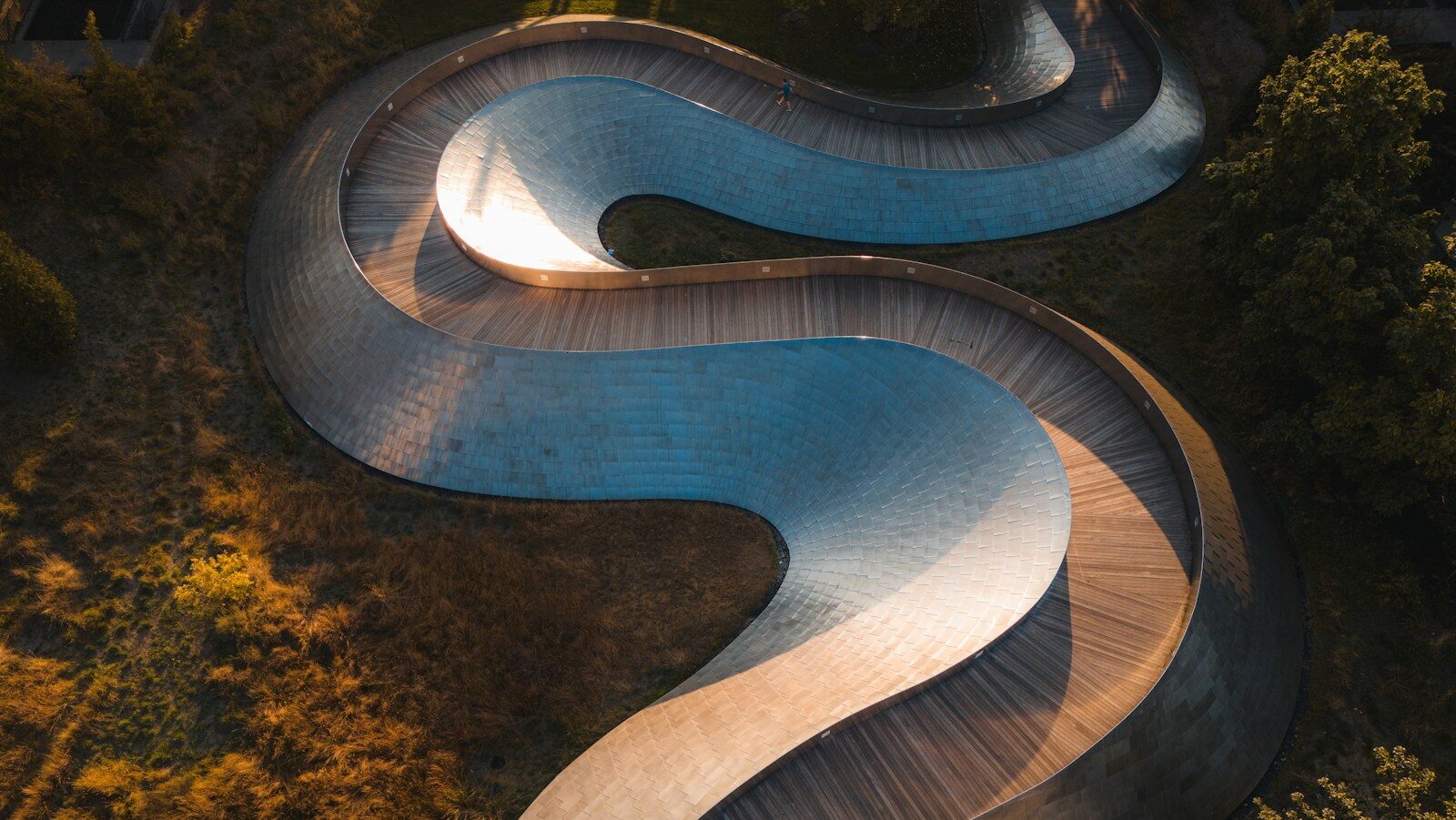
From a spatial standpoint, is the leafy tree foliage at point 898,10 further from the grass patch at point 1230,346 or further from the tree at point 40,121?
the tree at point 40,121

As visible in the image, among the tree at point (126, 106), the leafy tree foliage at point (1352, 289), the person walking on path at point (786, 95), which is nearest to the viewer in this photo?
the leafy tree foliage at point (1352, 289)

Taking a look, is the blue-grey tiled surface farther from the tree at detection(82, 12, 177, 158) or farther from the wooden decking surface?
the tree at detection(82, 12, 177, 158)

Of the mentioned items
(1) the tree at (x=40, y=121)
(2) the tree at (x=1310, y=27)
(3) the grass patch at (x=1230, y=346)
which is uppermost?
(2) the tree at (x=1310, y=27)

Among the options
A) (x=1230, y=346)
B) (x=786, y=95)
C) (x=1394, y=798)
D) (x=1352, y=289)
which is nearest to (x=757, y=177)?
(x=786, y=95)

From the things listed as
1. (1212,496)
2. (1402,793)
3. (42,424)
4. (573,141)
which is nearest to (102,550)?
(42,424)

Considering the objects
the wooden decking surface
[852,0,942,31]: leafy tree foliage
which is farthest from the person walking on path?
[852,0,942,31]: leafy tree foliage

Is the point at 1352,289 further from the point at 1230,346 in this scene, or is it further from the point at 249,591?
the point at 249,591

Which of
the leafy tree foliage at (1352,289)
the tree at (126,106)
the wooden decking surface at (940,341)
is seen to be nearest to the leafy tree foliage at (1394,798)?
the wooden decking surface at (940,341)
